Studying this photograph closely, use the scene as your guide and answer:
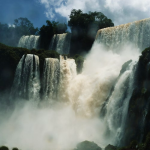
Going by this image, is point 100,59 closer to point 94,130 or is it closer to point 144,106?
point 94,130

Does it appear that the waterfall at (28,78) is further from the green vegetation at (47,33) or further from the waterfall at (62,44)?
the green vegetation at (47,33)

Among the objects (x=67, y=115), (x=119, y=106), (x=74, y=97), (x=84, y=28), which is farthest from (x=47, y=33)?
(x=119, y=106)

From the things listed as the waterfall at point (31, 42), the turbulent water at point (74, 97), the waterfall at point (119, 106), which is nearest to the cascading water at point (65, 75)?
the turbulent water at point (74, 97)

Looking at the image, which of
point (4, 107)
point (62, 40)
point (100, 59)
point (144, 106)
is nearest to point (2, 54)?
point (4, 107)

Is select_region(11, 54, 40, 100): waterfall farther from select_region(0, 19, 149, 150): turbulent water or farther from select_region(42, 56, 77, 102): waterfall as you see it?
select_region(42, 56, 77, 102): waterfall

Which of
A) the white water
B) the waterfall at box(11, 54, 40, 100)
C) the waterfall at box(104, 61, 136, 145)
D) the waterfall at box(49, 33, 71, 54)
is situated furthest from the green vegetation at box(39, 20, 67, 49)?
the waterfall at box(104, 61, 136, 145)

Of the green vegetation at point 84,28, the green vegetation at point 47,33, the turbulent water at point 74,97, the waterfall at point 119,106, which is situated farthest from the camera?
the green vegetation at point 47,33

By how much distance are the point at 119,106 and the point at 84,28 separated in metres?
16.9

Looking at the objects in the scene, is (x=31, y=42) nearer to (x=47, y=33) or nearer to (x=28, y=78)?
(x=47, y=33)

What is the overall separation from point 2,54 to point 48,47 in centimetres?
1152

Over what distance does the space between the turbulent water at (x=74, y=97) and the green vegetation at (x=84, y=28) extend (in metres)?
4.33

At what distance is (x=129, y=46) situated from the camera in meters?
18.5

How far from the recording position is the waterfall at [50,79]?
54.0 feet

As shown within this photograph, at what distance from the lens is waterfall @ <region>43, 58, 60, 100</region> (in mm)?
16453
